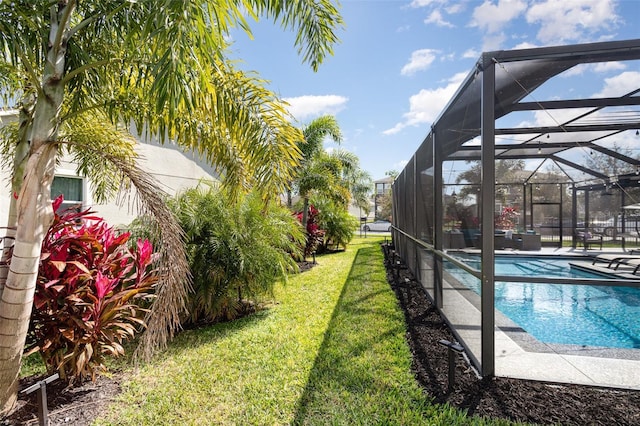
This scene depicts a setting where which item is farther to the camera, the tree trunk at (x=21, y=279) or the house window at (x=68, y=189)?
the house window at (x=68, y=189)

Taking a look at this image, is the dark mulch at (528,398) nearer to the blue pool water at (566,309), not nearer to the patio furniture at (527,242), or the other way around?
the blue pool water at (566,309)

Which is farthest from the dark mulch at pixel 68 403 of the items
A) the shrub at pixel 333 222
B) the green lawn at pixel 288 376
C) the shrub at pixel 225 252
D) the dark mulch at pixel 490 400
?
the shrub at pixel 333 222

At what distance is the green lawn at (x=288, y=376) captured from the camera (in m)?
2.53

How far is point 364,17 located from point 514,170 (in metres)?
4.33

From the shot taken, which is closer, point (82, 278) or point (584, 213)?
point (82, 278)

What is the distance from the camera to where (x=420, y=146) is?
620 centimetres

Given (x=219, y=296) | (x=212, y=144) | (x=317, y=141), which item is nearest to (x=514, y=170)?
(x=212, y=144)

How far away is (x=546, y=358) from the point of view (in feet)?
10.8

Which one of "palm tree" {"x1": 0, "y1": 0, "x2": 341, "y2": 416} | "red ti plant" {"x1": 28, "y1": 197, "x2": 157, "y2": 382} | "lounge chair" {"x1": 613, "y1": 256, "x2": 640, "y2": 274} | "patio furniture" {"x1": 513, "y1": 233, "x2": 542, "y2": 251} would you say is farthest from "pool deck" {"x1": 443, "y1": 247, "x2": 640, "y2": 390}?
"red ti plant" {"x1": 28, "y1": 197, "x2": 157, "y2": 382}

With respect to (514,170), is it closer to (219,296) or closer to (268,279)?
(268,279)

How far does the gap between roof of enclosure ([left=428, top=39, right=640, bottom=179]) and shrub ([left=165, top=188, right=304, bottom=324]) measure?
9.44ft

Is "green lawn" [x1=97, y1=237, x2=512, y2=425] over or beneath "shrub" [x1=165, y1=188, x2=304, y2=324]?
beneath

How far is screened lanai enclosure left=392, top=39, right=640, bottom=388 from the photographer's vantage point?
2814 millimetres

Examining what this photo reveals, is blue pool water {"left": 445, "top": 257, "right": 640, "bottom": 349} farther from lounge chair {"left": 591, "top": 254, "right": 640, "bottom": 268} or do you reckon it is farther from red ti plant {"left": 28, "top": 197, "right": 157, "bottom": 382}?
red ti plant {"left": 28, "top": 197, "right": 157, "bottom": 382}
